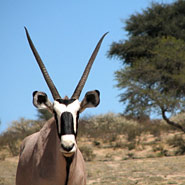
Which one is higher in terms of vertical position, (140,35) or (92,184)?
(140,35)

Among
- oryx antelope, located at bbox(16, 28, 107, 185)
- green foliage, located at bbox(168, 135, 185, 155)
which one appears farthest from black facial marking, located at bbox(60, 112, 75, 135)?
green foliage, located at bbox(168, 135, 185, 155)

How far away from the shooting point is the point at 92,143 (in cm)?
2014

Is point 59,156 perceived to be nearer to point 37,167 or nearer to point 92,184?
point 37,167

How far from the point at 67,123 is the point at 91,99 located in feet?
1.58

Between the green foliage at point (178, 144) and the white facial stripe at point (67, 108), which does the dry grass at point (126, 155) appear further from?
the white facial stripe at point (67, 108)

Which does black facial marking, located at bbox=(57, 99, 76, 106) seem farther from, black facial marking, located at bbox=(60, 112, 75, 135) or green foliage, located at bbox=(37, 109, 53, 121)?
green foliage, located at bbox=(37, 109, 53, 121)

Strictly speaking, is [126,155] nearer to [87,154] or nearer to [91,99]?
[87,154]

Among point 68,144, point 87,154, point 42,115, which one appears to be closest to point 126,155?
point 87,154

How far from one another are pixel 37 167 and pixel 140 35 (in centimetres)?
2147

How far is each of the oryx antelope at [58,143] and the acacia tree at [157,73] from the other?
46.6 feet

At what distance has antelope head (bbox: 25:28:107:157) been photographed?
340 centimetres

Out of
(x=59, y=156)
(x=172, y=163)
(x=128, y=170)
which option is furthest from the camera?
(x=172, y=163)

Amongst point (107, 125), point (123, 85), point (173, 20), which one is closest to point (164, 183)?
point (123, 85)

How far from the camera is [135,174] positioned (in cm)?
1096
